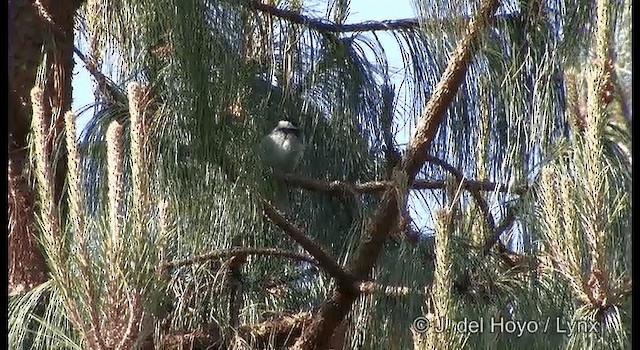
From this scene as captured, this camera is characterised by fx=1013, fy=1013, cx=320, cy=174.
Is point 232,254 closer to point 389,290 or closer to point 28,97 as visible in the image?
point 389,290

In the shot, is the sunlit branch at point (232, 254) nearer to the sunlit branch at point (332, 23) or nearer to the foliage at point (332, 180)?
the foliage at point (332, 180)

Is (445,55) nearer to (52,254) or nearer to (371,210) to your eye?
(371,210)

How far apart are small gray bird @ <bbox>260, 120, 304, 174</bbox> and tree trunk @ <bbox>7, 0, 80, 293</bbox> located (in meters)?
0.27

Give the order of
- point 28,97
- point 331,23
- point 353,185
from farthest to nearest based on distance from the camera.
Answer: point 331,23 → point 353,185 → point 28,97

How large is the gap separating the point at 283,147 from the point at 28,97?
0.34 metres

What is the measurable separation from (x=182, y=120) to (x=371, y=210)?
356 mm

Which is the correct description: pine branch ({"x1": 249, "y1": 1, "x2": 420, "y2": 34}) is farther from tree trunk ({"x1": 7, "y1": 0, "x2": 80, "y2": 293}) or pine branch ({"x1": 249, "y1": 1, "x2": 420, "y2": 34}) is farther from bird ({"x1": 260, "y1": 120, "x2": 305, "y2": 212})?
tree trunk ({"x1": 7, "y1": 0, "x2": 80, "y2": 293})

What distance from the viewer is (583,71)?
103 centimetres

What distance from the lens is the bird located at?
1398mm

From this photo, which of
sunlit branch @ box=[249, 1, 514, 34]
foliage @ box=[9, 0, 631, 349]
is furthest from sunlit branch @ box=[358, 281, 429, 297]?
sunlit branch @ box=[249, 1, 514, 34]

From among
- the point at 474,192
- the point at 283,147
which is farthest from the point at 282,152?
the point at 474,192

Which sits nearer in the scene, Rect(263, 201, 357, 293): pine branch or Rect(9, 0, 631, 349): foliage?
Rect(9, 0, 631, 349): foliage

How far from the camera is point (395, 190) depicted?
123 cm

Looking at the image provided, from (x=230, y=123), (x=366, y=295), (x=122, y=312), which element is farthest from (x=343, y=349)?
(x=122, y=312)
